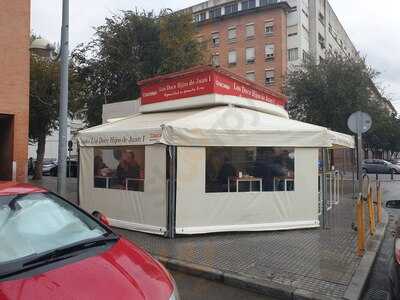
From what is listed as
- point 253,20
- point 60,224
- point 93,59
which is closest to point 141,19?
point 93,59

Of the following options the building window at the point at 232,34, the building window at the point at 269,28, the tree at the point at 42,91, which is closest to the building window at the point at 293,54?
the building window at the point at 269,28

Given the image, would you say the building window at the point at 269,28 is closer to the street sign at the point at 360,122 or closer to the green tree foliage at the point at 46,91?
the green tree foliage at the point at 46,91

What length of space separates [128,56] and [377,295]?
1681cm

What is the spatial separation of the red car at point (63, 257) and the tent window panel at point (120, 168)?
16.7 feet

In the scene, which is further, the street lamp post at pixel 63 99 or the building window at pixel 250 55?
the building window at pixel 250 55

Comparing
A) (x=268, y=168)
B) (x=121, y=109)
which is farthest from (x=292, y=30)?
(x=268, y=168)

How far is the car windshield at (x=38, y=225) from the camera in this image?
11.0ft

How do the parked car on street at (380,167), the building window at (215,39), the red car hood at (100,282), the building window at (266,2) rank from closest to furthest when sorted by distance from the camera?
the red car hood at (100,282) < the parked car on street at (380,167) < the building window at (266,2) < the building window at (215,39)

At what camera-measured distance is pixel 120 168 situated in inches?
388

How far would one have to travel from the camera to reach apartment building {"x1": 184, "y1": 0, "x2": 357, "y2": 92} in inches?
1898

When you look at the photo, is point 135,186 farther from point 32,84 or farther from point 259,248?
point 32,84

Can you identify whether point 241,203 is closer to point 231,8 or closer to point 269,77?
point 269,77

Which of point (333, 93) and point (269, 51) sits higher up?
point (269, 51)

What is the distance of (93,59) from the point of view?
68.8ft
